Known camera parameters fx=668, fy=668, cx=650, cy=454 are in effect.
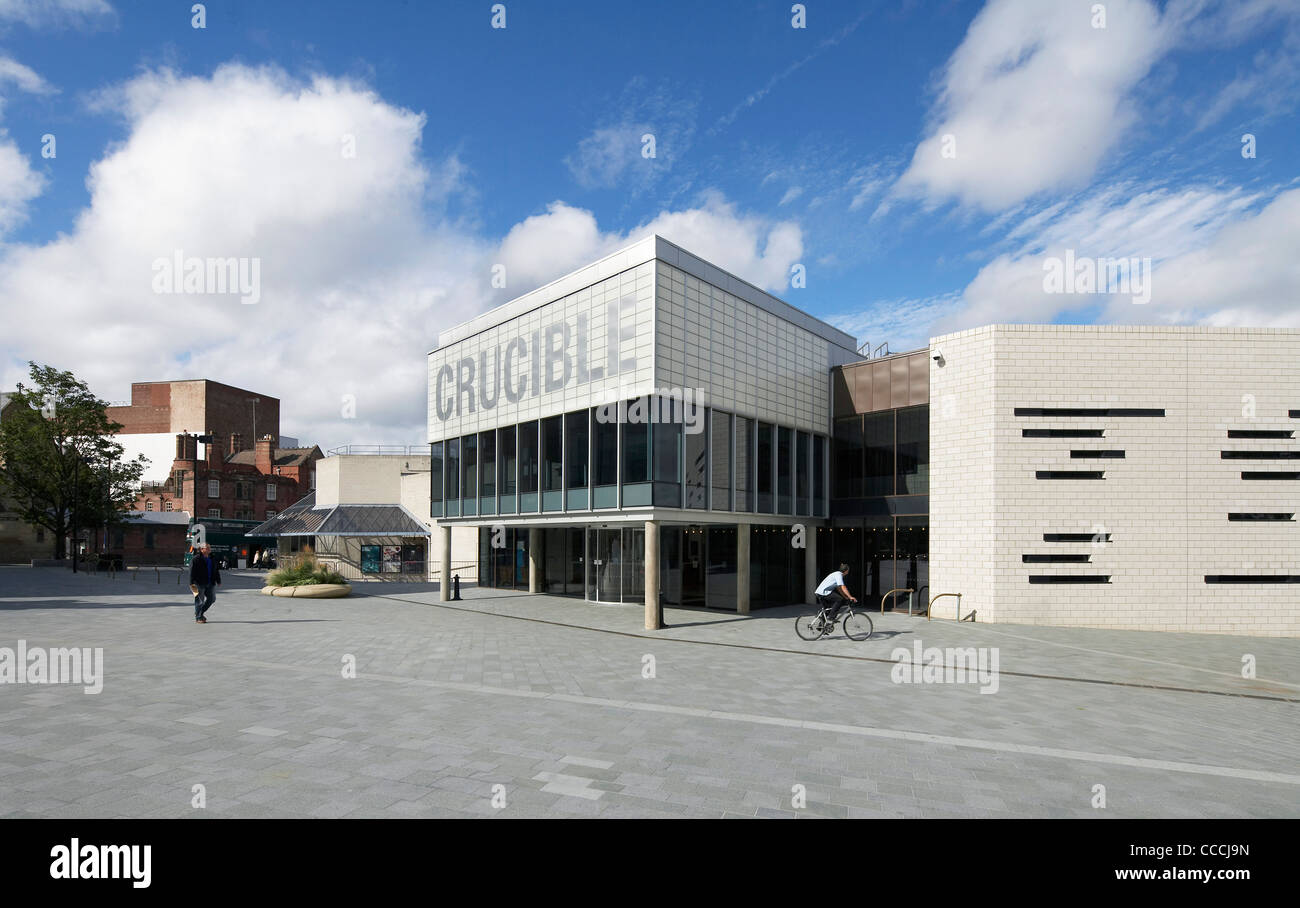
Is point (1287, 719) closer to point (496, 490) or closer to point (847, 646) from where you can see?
point (847, 646)

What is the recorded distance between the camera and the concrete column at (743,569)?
73.0 ft

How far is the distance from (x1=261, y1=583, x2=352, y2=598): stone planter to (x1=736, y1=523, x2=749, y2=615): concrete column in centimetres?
1588

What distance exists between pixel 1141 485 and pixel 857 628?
34.2 feet

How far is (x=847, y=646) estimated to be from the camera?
50.9 ft

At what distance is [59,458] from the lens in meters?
45.7

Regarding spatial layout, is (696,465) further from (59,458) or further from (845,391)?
(59,458)

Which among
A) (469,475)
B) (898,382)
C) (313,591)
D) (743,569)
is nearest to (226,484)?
(313,591)

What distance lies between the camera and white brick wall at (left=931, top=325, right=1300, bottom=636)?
65.0ft

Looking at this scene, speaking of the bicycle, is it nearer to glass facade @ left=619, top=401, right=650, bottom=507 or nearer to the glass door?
glass facade @ left=619, top=401, right=650, bottom=507

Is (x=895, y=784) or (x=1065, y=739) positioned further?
(x=1065, y=739)

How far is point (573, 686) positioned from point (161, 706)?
5.64 metres
